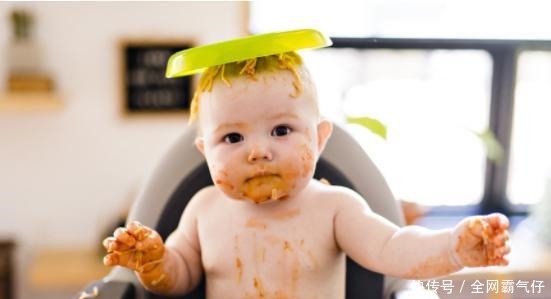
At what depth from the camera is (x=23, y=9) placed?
1.77 metres

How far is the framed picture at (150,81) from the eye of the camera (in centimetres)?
182

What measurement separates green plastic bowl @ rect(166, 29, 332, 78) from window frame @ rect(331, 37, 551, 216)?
1.33m

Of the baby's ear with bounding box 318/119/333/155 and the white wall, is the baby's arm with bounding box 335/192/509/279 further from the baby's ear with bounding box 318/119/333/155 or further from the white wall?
the white wall

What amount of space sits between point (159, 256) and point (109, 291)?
16 centimetres

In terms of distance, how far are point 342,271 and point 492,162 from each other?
1464mm

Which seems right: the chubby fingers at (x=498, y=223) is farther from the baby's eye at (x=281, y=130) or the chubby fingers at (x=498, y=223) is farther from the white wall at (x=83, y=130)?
the white wall at (x=83, y=130)

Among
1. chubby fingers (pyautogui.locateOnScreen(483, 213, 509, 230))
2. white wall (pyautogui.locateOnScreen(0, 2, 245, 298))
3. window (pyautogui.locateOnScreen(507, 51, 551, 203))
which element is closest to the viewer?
chubby fingers (pyautogui.locateOnScreen(483, 213, 509, 230))

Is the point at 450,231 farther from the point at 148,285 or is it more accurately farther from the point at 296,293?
the point at 148,285

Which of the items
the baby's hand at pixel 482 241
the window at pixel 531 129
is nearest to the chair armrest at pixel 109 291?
the baby's hand at pixel 482 241

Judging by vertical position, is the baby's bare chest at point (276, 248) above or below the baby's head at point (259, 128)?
below

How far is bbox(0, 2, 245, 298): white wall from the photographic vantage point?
1803mm

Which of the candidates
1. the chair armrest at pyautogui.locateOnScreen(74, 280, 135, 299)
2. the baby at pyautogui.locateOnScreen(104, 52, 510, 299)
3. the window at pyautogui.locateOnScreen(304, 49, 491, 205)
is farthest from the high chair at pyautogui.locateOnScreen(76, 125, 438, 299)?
the window at pyautogui.locateOnScreen(304, 49, 491, 205)

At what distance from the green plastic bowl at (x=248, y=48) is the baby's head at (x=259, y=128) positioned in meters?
0.04

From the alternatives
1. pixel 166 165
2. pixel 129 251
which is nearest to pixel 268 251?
pixel 129 251
